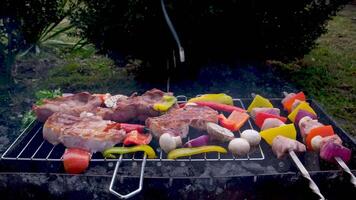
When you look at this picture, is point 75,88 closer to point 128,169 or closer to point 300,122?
point 128,169

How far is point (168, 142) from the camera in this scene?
2.88 metres

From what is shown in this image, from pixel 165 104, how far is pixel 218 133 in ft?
1.91

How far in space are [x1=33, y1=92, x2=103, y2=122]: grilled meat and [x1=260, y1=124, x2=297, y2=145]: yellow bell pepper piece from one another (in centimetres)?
139

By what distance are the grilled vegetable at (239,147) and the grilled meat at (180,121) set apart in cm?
31

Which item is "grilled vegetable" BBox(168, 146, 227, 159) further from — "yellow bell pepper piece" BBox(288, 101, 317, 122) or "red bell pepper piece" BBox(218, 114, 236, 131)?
"yellow bell pepper piece" BBox(288, 101, 317, 122)

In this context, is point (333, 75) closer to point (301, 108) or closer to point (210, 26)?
point (210, 26)

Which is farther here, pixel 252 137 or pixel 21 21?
pixel 21 21

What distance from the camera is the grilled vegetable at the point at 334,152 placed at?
2.75m

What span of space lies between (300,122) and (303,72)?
10.3 ft

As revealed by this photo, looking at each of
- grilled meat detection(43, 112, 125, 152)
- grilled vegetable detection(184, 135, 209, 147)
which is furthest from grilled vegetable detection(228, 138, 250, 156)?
grilled meat detection(43, 112, 125, 152)

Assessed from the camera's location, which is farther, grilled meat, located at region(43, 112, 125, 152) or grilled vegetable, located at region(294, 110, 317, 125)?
grilled vegetable, located at region(294, 110, 317, 125)

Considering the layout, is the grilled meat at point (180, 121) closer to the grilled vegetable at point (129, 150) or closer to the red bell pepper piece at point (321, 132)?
the grilled vegetable at point (129, 150)

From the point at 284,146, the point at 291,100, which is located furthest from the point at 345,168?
the point at 291,100

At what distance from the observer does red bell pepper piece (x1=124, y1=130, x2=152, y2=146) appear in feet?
9.65
